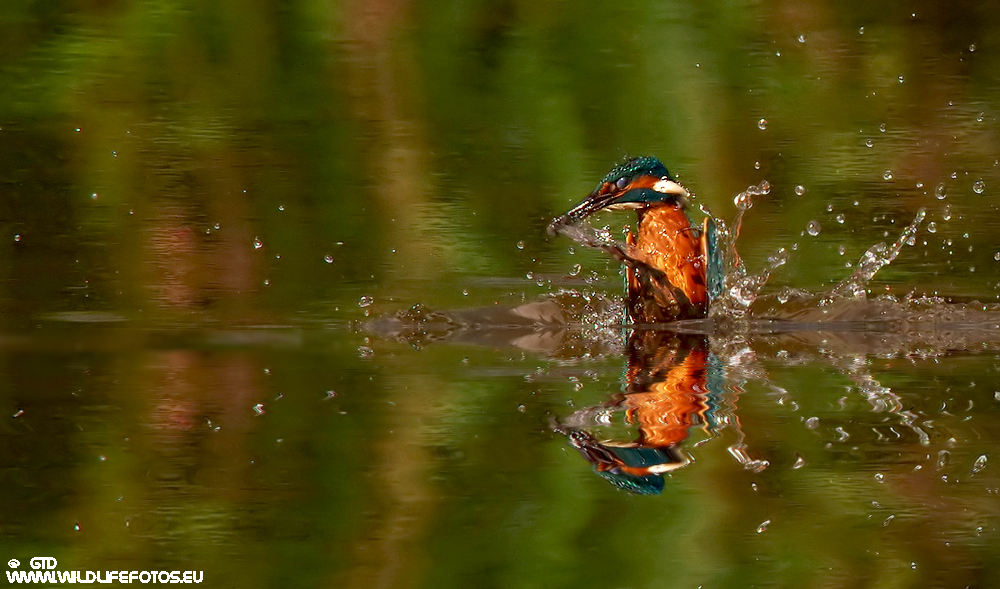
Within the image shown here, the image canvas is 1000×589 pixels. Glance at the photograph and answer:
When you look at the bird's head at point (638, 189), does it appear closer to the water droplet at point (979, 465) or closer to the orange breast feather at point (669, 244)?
the orange breast feather at point (669, 244)

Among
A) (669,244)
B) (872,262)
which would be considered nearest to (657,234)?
(669,244)

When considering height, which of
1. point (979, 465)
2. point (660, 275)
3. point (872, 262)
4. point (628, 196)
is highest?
point (979, 465)

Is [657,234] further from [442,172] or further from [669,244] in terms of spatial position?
[442,172]

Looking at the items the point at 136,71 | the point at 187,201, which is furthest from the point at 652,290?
the point at 136,71

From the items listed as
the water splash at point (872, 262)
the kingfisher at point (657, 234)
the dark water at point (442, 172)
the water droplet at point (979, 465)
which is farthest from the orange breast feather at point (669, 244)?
the water droplet at point (979, 465)

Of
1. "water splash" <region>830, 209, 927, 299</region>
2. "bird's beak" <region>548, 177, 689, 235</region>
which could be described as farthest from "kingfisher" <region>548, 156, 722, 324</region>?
"water splash" <region>830, 209, 927, 299</region>

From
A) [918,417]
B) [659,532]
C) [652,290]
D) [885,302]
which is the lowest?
[885,302]

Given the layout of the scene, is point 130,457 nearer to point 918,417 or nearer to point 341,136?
point 918,417
